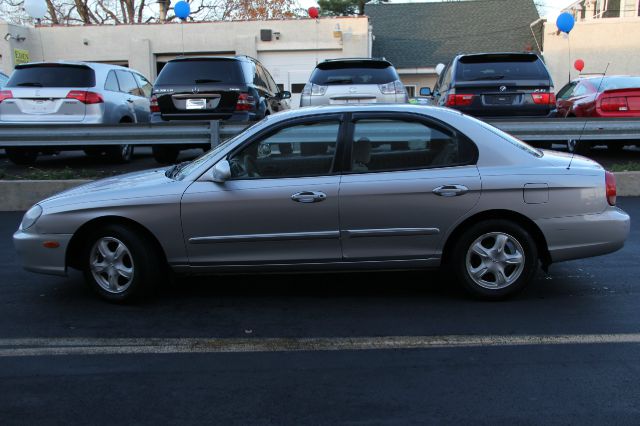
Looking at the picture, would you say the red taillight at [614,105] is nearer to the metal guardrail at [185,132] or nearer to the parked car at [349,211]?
the metal guardrail at [185,132]

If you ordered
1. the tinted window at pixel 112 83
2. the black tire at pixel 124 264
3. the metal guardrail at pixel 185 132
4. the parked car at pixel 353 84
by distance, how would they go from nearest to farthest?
1. the black tire at pixel 124 264
2. the metal guardrail at pixel 185 132
3. the parked car at pixel 353 84
4. the tinted window at pixel 112 83

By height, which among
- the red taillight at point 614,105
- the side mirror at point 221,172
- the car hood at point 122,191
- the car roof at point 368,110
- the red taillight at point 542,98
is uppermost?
the car roof at point 368,110

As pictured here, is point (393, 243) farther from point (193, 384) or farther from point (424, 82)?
point (424, 82)

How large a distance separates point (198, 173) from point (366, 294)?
5.42 feet

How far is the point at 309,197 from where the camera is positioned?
15.1ft

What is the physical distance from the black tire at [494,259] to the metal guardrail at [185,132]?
4678 mm

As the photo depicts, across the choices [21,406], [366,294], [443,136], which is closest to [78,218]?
[21,406]

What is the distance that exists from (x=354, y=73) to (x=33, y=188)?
5190 millimetres

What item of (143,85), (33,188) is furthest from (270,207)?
(143,85)

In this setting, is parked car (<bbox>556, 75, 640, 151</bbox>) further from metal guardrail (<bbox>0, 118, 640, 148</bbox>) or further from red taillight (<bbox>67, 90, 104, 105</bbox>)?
red taillight (<bbox>67, 90, 104, 105</bbox>)

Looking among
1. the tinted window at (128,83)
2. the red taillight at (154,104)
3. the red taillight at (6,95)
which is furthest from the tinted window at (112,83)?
the red taillight at (6,95)

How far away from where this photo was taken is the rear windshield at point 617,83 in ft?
33.9

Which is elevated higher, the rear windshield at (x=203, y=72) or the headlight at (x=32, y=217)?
the rear windshield at (x=203, y=72)

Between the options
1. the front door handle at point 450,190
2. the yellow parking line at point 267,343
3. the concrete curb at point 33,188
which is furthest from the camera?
the concrete curb at point 33,188
